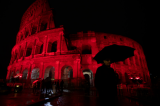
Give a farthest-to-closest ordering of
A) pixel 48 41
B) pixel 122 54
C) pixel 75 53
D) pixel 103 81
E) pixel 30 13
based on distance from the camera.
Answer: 1. pixel 30 13
2. pixel 48 41
3. pixel 75 53
4. pixel 122 54
5. pixel 103 81

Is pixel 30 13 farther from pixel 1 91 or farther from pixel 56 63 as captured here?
pixel 1 91

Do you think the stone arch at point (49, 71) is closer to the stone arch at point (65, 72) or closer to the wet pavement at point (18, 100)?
the stone arch at point (65, 72)

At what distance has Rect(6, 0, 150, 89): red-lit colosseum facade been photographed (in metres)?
16.5

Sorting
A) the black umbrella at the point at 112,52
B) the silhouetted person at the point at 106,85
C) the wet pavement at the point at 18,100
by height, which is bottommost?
the wet pavement at the point at 18,100

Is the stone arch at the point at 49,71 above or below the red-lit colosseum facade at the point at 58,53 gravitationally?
below

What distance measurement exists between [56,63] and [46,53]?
3560 millimetres

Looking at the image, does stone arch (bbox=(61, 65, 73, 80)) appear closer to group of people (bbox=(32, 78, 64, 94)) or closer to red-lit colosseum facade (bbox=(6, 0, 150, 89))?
red-lit colosseum facade (bbox=(6, 0, 150, 89))

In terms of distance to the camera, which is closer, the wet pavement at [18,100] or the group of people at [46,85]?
the wet pavement at [18,100]

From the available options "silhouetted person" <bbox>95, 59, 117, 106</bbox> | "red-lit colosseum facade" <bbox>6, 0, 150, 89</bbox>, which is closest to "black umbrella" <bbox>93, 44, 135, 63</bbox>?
"silhouetted person" <bbox>95, 59, 117, 106</bbox>

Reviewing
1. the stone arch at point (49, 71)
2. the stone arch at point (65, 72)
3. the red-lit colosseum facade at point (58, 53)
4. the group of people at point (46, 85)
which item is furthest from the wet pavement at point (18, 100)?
the stone arch at point (49, 71)

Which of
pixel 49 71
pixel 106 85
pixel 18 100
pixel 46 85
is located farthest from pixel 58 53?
pixel 106 85

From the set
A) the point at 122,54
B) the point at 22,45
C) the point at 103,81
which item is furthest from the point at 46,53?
the point at 103,81

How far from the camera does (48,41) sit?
1966 centimetres

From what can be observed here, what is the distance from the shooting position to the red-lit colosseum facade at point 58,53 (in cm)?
1645
